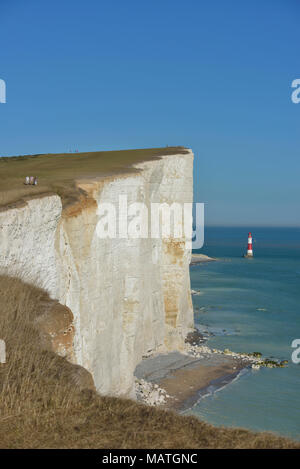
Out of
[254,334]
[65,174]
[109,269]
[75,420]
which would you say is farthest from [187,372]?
[75,420]

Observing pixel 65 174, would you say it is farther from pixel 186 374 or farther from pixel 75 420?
pixel 75 420

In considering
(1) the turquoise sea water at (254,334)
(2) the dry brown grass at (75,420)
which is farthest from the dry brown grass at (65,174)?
(1) the turquoise sea water at (254,334)

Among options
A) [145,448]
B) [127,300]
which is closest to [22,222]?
[145,448]

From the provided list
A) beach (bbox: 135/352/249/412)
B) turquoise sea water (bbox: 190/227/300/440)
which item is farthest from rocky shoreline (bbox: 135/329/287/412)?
turquoise sea water (bbox: 190/227/300/440)

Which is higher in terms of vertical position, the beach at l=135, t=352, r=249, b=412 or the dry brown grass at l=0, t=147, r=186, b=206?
the dry brown grass at l=0, t=147, r=186, b=206

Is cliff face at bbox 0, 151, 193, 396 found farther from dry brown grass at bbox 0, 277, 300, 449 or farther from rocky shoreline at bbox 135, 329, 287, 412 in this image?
dry brown grass at bbox 0, 277, 300, 449
